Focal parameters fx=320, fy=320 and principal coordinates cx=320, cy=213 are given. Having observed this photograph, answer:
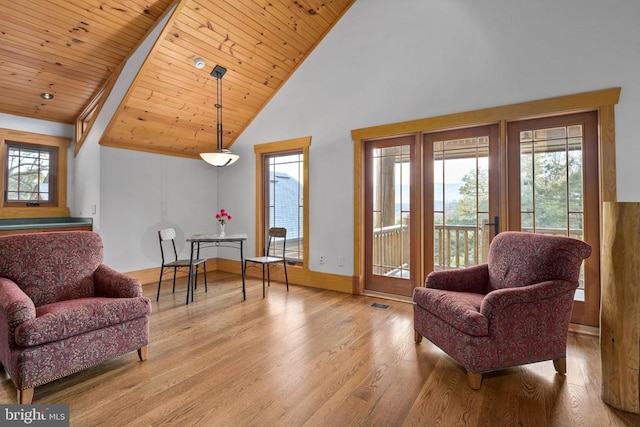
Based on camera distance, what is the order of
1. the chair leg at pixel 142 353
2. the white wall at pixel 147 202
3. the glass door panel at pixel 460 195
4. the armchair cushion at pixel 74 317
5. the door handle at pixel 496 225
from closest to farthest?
the armchair cushion at pixel 74 317
the chair leg at pixel 142 353
the door handle at pixel 496 225
the glass door panel at pixel 460 195
the white wall at pixel 147 202

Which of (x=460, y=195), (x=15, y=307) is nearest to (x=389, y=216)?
(x=460, y=195)

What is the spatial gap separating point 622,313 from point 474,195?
1800 mm

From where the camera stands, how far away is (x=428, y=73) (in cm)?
355

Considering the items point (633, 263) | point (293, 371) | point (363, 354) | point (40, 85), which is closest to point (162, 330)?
point (293, 371)

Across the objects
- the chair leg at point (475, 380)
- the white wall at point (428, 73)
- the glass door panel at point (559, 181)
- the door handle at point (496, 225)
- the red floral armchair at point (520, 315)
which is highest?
the white wall at point (428, 73)

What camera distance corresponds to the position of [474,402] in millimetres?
1828

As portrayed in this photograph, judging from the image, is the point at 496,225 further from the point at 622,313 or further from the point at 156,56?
the point at 156,56

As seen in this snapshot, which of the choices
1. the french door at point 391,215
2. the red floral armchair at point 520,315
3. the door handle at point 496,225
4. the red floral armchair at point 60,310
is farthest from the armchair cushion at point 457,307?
the red floral armchair at point 60,310

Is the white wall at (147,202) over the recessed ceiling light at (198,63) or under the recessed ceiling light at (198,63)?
under

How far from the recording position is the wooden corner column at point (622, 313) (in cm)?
174

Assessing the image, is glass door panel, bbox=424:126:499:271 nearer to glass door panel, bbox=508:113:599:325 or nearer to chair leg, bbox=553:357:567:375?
glass door panel, bbox=508:113:599:325

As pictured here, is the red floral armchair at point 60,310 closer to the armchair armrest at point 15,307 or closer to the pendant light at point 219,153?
the armchair armrest at point 15,307

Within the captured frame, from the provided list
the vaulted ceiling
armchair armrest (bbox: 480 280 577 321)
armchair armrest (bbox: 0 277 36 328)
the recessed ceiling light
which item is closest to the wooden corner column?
armchair armrest (bbox: 480 280 577 321)

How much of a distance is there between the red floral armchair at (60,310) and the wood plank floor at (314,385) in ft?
0.60
